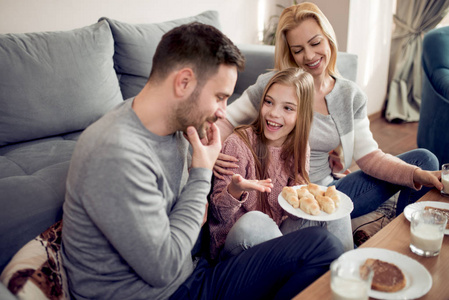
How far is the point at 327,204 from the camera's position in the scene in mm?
1338

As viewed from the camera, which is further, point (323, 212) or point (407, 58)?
point (407, 58)

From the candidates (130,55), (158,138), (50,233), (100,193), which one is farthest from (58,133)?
(100,193)

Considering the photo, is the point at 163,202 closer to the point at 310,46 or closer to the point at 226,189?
the point at 226,189

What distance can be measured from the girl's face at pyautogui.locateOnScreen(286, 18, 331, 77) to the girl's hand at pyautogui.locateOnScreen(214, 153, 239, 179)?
60 centimetres

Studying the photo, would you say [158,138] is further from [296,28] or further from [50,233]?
[296,28]

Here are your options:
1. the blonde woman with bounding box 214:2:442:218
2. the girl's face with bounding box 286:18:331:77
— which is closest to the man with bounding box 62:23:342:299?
the blonde woman with bounding box 214:2:442:218

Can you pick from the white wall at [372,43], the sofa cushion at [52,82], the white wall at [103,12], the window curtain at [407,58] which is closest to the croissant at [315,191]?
the sofa cushion at [52,82]

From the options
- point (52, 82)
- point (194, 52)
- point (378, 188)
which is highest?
point (194, 52)

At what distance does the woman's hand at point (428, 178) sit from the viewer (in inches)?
56.6

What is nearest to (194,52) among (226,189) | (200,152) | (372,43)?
(200,152)

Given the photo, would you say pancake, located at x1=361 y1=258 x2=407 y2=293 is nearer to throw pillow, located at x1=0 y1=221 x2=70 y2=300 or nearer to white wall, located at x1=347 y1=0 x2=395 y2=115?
throw pillow, located at x1=0 y1=221 x2=70 y2=300

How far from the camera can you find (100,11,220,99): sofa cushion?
2107 mm

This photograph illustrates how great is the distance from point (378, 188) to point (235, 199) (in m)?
0.76

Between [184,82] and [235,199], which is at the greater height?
[184,82]
